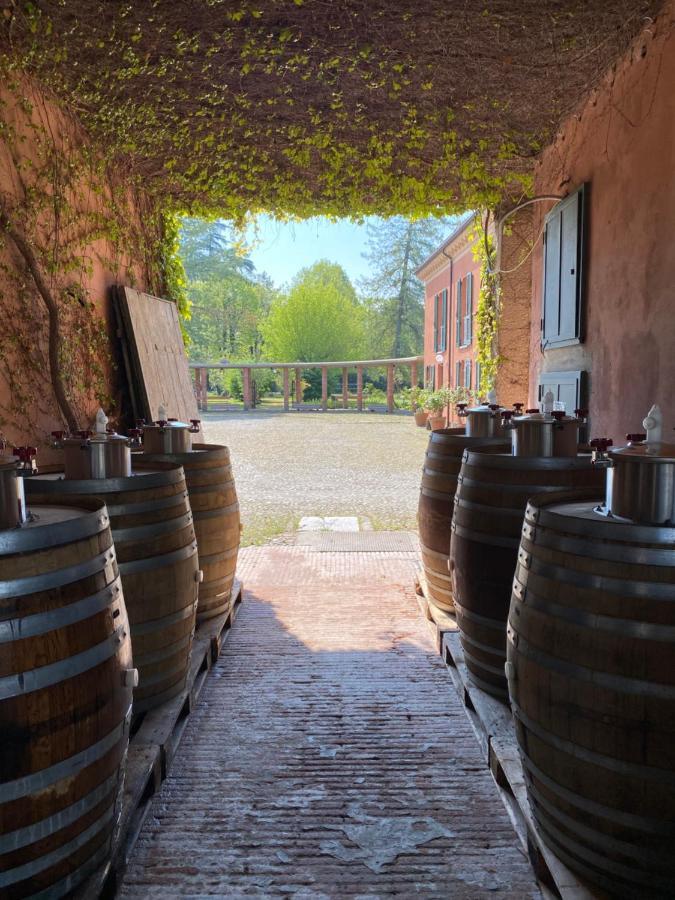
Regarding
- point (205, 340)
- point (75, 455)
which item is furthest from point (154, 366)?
point (205, 340)

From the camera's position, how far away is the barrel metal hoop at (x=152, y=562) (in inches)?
97.7

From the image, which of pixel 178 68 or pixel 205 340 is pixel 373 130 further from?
pixel 205 340

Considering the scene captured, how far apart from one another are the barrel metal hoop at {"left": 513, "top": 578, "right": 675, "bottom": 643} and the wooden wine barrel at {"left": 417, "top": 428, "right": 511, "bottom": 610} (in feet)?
6.51

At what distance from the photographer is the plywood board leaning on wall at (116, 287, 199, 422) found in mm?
5473

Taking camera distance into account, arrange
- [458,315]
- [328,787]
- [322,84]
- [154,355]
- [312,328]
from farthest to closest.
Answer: [312,328], [458,315], [154,355], [322,84], [328,787]

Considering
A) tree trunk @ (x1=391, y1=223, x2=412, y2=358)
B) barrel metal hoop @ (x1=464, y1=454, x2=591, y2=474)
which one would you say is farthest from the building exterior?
tree trunk @ (x1=391, y1=223, x2=412, y2=358)

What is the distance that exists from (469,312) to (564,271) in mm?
14235

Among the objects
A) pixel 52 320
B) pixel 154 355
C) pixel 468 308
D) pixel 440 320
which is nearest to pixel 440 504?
pixel 52 320

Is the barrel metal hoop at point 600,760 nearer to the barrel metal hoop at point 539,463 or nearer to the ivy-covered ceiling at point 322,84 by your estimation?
the barrel metal hoop at point 539,463

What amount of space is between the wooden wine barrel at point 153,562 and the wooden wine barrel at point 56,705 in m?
0.75

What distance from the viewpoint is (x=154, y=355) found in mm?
5855

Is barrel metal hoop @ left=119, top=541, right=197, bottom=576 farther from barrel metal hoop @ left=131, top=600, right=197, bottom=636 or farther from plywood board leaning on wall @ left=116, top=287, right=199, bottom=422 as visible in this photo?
plywood board leaning on wall @ left=116, top=287, right=199, bottom=422

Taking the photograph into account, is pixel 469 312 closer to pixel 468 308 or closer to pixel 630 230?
pixel 468 308

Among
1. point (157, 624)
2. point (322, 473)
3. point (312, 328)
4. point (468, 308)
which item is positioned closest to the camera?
point (157, 624)
